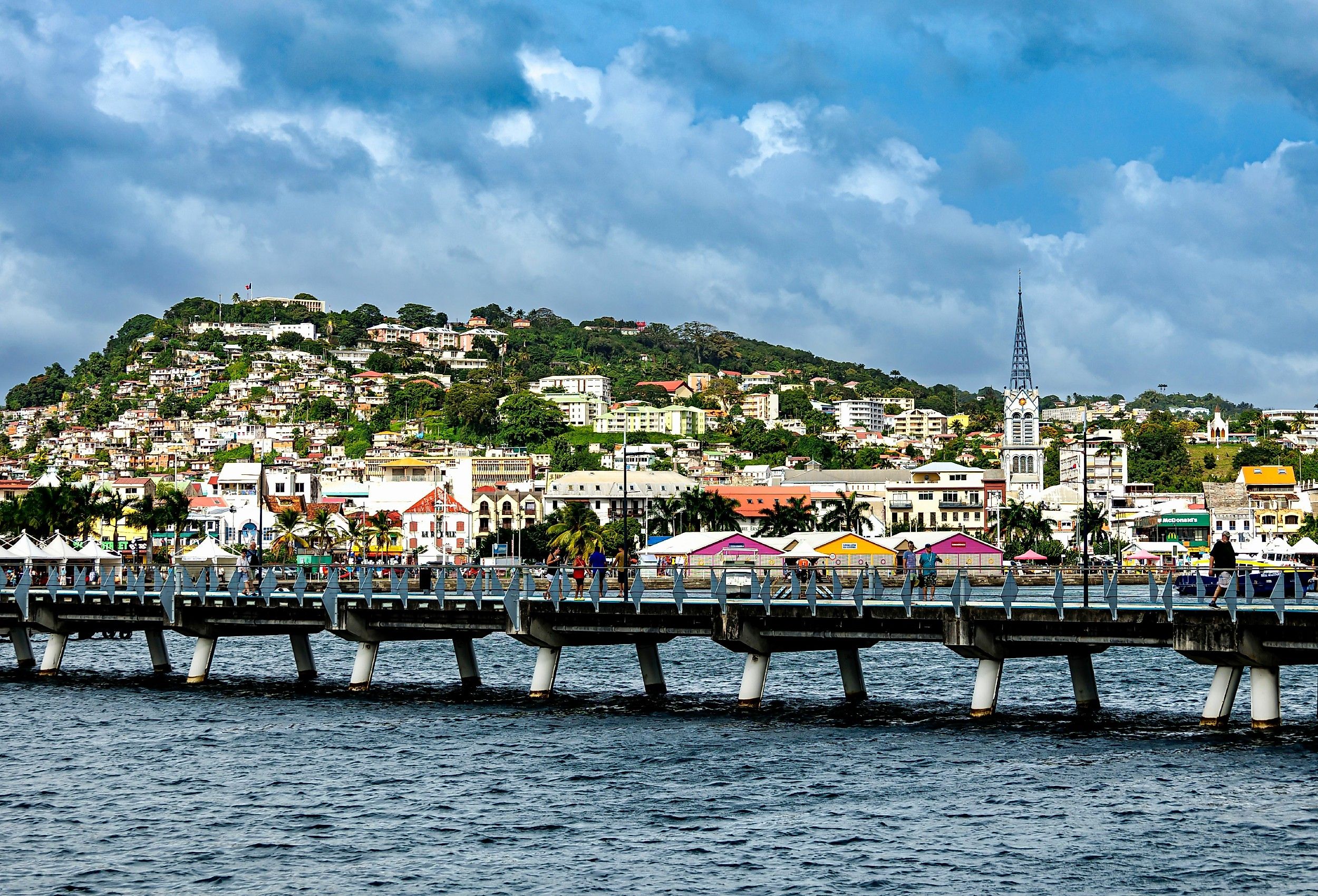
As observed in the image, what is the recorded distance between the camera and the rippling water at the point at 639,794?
1131 inches

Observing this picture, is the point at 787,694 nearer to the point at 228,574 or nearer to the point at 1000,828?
the point at 1000,828

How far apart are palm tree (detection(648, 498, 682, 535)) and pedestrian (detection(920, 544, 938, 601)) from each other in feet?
385

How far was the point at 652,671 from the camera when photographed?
48.5 meters

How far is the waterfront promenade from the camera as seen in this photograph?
3766 cm

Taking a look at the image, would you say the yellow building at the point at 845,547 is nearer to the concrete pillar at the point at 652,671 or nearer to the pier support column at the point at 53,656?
the pier support column at the point at 53,656

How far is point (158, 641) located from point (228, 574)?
39.9 meters

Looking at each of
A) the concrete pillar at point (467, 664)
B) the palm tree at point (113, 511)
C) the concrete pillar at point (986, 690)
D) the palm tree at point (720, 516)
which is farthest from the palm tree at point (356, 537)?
the concrete pillar at point (986, 690)

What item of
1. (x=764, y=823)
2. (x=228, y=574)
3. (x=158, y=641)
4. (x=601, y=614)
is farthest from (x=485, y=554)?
(x=764, y=823)

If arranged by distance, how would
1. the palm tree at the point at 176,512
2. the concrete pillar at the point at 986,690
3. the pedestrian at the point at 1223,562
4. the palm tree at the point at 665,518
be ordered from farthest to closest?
the palm tree at the point at 665,518
the palm tree at the point at 176,512
the concrete pillar at the point at 986,690
the pedestrian at the point at 1223,562

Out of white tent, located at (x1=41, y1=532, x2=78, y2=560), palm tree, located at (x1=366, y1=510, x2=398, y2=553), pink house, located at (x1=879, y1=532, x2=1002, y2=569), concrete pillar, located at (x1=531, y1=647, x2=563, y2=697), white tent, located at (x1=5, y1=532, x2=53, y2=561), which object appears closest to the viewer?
concrete pillar, located at (x1=531, y1=647, x2=563, y2=697)

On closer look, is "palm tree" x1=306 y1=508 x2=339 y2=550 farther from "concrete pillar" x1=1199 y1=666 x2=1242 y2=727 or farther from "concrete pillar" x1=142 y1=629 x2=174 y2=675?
"concrete pillar" x1=1199 y1=666 x2=1242 y2=727

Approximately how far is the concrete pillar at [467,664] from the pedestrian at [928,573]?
1404cm

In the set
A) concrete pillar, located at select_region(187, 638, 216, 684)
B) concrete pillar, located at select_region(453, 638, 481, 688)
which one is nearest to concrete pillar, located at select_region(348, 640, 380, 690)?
concrete pillar, located at select_region(453, 638, 481, 688)

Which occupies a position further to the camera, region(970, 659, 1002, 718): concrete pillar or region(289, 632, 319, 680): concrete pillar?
region(289, 632, 319, 680): concrete pillar
